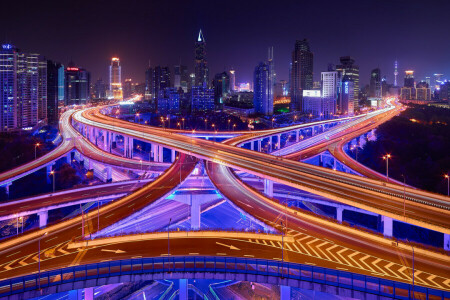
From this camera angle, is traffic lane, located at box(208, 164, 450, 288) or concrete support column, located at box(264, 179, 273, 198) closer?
traffic lane, located at box(208, 164, 450, 288)

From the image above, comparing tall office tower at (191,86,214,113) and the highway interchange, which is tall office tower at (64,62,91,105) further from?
the highway interchange

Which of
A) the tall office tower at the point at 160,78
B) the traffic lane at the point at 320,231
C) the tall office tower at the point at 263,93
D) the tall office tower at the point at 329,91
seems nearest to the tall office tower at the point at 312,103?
the tall office tower at the point at 329,91

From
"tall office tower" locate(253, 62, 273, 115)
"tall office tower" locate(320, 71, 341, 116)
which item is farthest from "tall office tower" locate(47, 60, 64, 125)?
"tall office tower" locate(320, 71, 341, 116)

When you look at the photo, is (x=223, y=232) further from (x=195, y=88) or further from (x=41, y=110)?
(x=195, y=88)

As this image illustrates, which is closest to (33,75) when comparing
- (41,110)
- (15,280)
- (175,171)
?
(41,110)

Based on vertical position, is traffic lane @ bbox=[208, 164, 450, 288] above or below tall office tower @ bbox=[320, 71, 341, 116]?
below

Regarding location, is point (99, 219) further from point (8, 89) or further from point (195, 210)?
point (8, 89)

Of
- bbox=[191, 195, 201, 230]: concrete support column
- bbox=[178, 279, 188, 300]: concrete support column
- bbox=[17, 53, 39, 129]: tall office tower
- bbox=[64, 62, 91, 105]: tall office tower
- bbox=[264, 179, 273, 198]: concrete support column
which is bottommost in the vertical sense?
bbox=[178, 279, 188, 300]: concrete support column

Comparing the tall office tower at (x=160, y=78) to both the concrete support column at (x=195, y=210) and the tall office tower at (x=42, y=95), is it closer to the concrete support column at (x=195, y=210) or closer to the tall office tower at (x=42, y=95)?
the tall office tower at (x=42, y=95)
